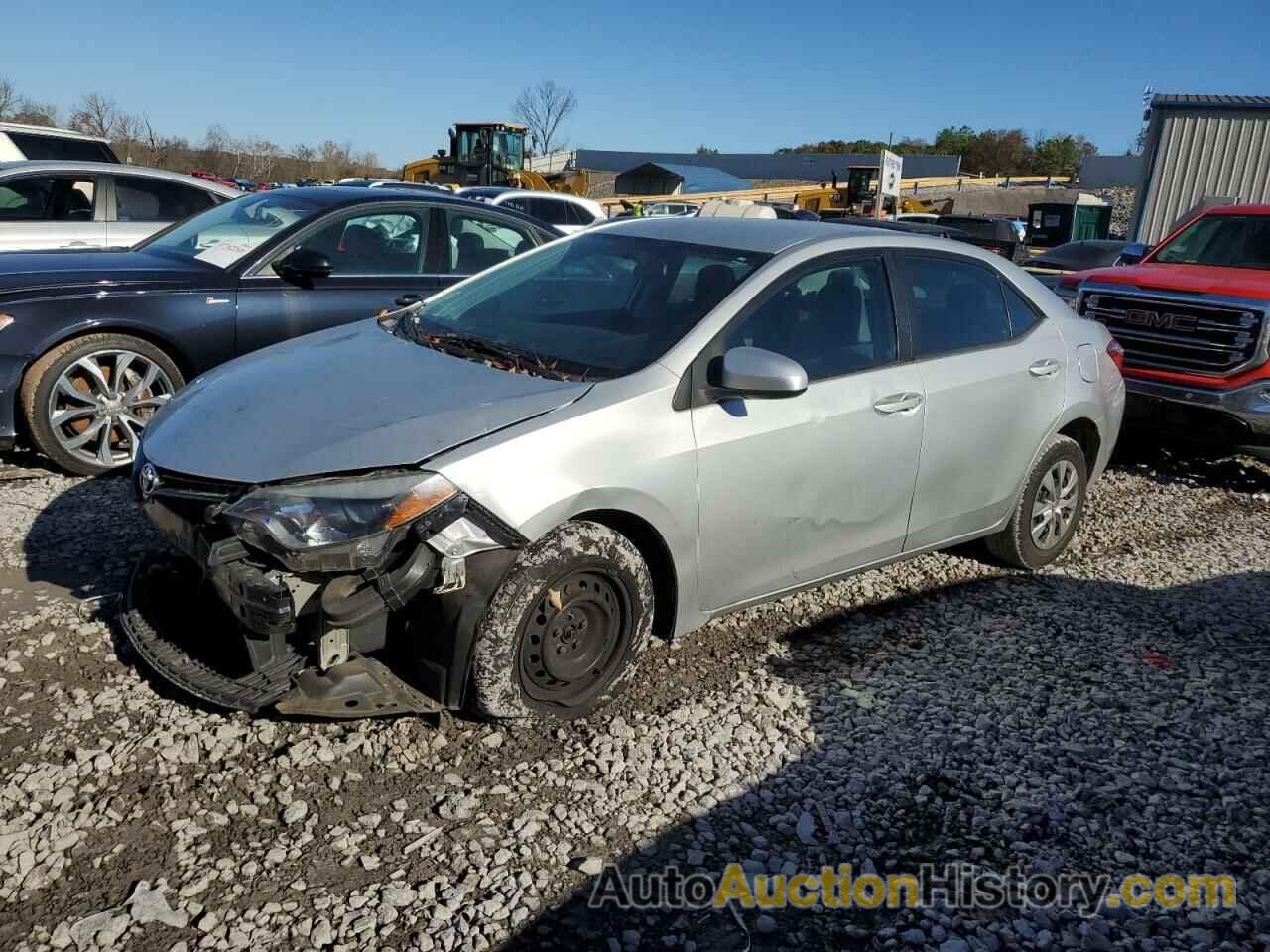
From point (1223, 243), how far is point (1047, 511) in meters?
4.64

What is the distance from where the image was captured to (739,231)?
4324 millimetres

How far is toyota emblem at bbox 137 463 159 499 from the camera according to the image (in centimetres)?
330

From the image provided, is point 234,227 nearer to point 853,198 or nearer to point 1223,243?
point 1223,243

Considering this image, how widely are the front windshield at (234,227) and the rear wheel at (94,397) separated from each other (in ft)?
2.62

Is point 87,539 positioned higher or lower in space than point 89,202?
lower

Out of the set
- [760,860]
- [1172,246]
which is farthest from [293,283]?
Result: [1172,246]

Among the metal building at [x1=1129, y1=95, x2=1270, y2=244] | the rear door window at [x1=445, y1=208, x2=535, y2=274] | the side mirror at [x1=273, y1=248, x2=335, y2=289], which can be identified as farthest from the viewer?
the metal building at [x1=1129, y1=95, x2=1270, y2=244]

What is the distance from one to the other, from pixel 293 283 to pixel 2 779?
3747mm

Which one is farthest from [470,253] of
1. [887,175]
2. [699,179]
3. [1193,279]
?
[699,179]

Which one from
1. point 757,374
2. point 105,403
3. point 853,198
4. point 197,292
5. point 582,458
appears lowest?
point 105,403

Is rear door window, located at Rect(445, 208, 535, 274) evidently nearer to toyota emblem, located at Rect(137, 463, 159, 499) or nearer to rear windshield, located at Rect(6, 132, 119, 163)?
toyota emblem, located at Rect(137, 463, 159, 499)

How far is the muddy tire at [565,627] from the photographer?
3.11 meters

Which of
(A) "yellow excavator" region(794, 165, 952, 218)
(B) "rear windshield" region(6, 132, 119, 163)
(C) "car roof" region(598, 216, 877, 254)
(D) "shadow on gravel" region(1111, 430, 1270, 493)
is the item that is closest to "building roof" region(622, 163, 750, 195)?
(A) "yellow excavator" region(794, 165, 952, 218)

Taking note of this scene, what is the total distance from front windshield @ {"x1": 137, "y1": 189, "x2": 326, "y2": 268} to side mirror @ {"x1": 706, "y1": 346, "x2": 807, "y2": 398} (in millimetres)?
3793
